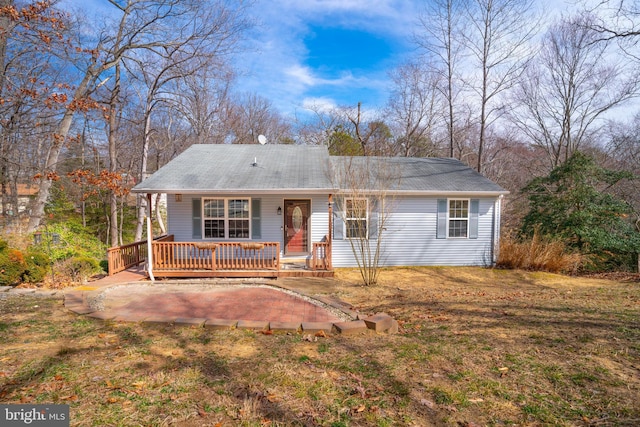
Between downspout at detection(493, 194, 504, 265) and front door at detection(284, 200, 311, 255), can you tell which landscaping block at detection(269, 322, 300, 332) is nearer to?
front door at detection(284, 200, 311, 255)

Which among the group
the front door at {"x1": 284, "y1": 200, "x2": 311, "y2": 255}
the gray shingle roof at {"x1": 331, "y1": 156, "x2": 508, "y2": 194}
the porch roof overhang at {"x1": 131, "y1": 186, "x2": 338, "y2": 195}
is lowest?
the front door at {"x1": 284, "y1": 200, "x2": 311, "y2": 255}

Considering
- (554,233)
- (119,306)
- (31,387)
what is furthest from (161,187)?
(554,233)

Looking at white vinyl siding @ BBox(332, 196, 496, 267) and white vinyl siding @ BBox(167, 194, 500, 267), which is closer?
white vinyl siding @ BBox(167, 194, 500, 267)

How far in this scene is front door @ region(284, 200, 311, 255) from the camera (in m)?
10.7

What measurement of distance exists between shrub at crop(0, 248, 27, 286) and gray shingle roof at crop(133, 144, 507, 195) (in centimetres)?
291

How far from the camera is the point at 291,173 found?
1055 centimetres

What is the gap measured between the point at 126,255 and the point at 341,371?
8621 millimetres

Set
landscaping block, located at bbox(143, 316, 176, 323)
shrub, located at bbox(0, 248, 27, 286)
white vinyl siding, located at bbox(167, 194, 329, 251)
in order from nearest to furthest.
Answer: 1. landscaping block, located at bbox(143, 316, 176, 323)
2. shrub, located at bbox(0, 248, 27, 286)
3. white vinyl siding, located at bbox(167, 194, 329, 251)

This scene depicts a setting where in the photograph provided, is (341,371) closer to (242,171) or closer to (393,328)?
(393,328)

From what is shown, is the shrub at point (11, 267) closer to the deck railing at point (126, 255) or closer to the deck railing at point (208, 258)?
the deck railing at point (126, 255)

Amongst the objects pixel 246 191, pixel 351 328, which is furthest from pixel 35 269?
pixel 351 328

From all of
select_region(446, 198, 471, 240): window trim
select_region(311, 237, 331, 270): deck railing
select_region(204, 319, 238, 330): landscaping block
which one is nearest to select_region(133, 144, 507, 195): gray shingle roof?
select_region(446, 198, 471, 240): window trim

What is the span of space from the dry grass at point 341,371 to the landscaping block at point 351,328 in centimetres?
15

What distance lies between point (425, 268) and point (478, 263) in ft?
6.80
